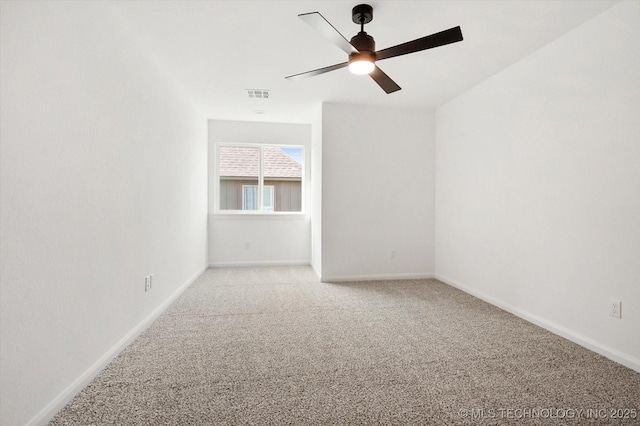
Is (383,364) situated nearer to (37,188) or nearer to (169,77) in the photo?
(37,188)

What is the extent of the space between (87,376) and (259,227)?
12.1 ft

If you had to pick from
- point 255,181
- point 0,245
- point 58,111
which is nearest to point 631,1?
point 58,111

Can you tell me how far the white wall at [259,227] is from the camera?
5.33 meters

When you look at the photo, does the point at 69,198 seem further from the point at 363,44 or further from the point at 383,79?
the point at 383,79

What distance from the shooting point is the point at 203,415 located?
1.54 metres

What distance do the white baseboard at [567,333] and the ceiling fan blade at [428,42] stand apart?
7.59 feet

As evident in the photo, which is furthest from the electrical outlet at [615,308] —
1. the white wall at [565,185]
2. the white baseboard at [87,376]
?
the white baseboard at [87,376]

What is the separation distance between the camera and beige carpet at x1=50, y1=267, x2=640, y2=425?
156cm

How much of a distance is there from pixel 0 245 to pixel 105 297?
35.4 inches

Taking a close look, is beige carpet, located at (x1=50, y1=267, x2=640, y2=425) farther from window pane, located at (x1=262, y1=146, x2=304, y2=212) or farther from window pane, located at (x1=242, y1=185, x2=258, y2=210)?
window pane, located at (x1=262, y1=146, x2=304, y2=212)

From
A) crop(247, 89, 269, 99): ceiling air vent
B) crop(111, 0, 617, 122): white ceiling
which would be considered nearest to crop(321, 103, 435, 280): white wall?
crop(111, 0, 617, 122): white ceiling

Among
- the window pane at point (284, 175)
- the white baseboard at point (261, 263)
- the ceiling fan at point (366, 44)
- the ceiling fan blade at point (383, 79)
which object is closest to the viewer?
the ceiling fan at point (366, 44)

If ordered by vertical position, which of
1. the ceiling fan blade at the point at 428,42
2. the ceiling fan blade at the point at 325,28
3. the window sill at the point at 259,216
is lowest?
the window sill at the point at 259,216

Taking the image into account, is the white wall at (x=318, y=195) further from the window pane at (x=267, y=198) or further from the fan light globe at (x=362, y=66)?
the fan light globe at (x=362, y=66)
